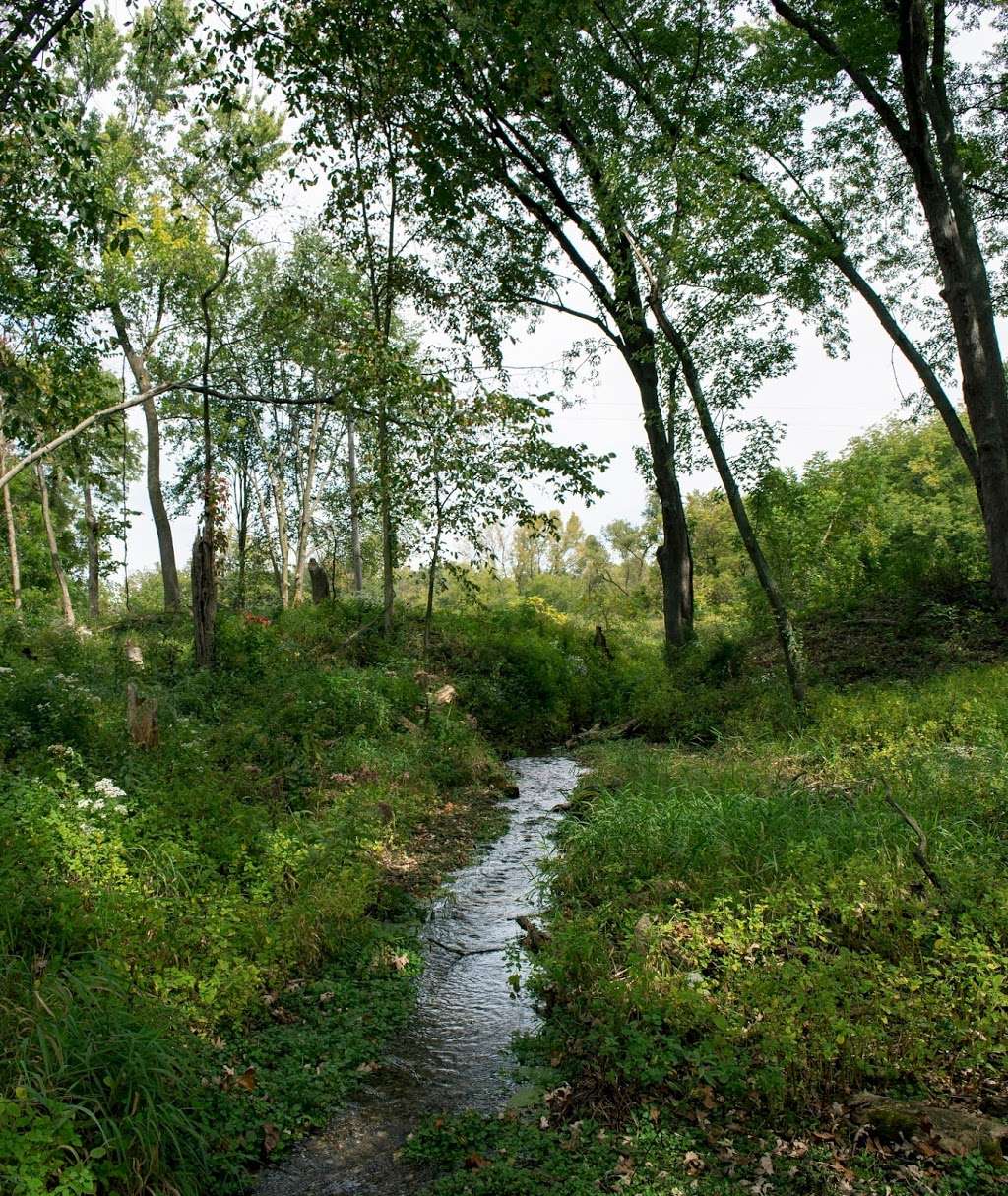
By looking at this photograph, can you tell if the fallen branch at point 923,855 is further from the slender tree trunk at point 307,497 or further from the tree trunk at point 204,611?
the slender tree trunk at point 307,497

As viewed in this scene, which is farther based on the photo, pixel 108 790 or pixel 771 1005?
pixel 108 790

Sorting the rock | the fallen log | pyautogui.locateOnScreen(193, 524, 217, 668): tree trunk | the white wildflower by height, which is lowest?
the fallen log

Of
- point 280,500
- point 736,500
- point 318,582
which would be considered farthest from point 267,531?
point 736,500

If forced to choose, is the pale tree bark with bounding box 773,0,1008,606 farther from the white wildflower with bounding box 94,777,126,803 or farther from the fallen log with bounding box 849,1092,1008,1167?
the white wildflower with bounding box 94,777,126,803

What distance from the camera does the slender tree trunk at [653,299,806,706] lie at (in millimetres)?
11555

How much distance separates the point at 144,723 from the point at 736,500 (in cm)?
881

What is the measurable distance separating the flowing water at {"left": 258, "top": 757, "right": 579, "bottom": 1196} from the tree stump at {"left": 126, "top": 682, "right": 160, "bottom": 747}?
352 centimetres

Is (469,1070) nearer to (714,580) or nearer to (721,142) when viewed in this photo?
(721,142)

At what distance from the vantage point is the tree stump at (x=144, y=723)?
318 inches

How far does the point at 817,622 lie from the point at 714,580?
73.5 ft

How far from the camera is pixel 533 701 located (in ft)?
52.3

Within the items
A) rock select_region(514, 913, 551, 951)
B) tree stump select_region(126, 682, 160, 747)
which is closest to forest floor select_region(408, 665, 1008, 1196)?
rock select_region(514, 913, 551, 951)

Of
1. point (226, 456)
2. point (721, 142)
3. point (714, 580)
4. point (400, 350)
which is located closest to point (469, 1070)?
point (400, 350)

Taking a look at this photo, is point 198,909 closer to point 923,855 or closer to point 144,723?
point 144,723
